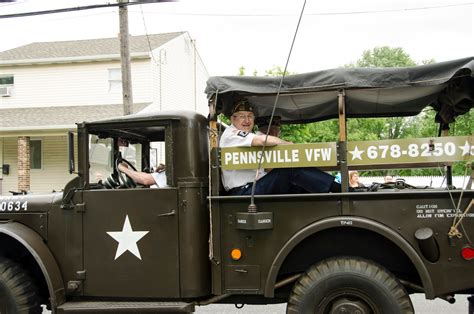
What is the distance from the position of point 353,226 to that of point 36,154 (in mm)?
18009

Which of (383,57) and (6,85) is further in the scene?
(383,57)

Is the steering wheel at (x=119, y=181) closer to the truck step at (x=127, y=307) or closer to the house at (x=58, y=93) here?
the truck step at (x=127, y=307)

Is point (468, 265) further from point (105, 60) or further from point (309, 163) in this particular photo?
point (105, 60)

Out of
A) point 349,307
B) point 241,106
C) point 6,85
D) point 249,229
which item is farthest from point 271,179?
point 6,85

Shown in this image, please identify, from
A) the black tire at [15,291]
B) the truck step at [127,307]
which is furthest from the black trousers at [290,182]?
the black tire at [15,291]

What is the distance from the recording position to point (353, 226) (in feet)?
11.8

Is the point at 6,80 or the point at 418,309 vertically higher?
the point at 6,80

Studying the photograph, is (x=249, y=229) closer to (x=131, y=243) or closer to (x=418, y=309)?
(x=131, y=243)

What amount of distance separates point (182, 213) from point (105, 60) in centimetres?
1616

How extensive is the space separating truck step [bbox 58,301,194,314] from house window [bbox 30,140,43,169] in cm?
1652

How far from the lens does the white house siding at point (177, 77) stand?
19.5 m

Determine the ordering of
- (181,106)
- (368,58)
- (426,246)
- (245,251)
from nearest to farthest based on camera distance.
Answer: (426,246), (245,251), (181,106), (368,58)

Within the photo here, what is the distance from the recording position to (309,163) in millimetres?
3717

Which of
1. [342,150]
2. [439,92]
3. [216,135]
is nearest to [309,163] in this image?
[342,150]
